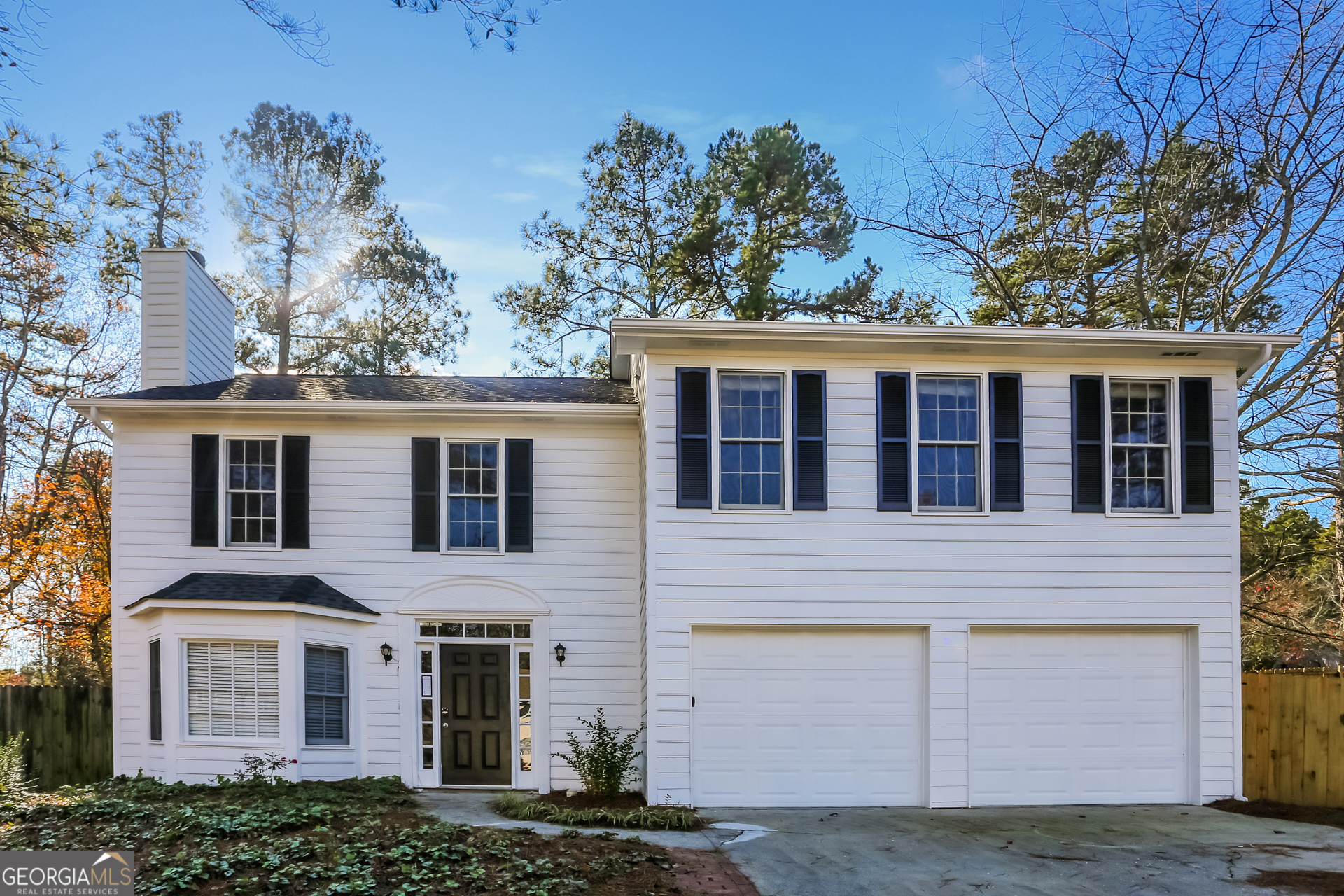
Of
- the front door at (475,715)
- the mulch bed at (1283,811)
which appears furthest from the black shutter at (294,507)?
the mulch bed at (1283,811)

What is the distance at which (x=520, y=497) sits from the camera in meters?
12.3

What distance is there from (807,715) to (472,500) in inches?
190

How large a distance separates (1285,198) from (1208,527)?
22.3 feet

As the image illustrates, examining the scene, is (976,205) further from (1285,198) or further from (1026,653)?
(1026,653)

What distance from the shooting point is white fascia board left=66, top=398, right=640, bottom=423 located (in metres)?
11.9

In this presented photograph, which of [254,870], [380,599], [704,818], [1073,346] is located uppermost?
[1073,346]

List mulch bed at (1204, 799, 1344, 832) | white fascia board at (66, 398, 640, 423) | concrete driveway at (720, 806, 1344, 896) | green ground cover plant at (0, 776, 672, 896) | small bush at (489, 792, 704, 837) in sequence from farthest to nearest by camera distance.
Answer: white fascia board at (66, 398, 640, 423) < mulch bed at (1204, 799, 1344, 832) < small bush at (489, 792, 704, 837) < concrete driveway at (720, 806, 1344, 896) < green ground cover plant at (0, 776, 672, 896)

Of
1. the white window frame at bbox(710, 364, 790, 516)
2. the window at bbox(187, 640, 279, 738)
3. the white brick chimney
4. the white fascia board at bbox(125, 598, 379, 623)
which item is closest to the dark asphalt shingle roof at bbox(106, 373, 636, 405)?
the white brick chimney

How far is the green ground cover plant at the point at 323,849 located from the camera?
6559mm

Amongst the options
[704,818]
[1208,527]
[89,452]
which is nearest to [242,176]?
[89,452]

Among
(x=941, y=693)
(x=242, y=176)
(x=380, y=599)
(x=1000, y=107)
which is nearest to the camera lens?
(x=941, y=693)

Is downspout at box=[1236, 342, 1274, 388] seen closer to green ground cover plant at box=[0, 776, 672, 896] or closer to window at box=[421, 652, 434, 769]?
green ground cover plant at box=[0, 776, 672, 896]

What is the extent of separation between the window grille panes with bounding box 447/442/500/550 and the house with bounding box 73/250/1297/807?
8.4 inches

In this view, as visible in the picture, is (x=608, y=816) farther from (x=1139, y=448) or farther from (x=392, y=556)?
(x=1139, y=448)
